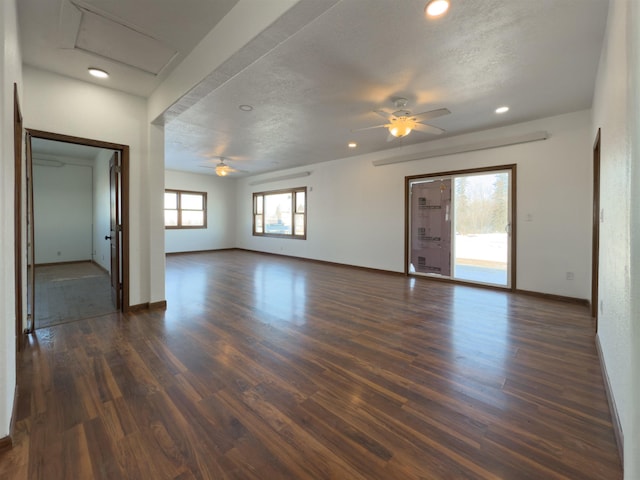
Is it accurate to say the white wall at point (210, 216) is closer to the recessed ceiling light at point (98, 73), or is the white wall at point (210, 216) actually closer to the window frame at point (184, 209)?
the window frame at point (184, 209)

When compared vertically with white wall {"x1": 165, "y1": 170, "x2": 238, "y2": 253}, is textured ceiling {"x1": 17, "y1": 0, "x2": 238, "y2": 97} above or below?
above

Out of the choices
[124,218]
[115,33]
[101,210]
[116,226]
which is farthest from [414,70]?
[101,210]

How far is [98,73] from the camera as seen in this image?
3.11 m

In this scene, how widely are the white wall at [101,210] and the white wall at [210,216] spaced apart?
72.0 inches

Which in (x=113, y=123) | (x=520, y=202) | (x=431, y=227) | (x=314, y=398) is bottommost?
(x=314, y=398)

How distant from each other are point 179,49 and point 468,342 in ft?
12.9

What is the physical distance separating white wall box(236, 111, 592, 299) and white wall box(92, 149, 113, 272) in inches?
188

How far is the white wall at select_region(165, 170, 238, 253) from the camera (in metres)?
9.09

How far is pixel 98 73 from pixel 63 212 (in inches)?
236

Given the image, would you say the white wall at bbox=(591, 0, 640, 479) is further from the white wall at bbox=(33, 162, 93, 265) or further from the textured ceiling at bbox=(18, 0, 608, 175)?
the white wall at bbox=(33, 162, 93, 265)

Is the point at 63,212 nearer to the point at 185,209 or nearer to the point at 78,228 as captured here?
the point at 78,228

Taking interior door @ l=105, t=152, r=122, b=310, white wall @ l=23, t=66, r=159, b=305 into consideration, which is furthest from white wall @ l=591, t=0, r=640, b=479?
interior door @ l=105, t=152, r=122, b=310

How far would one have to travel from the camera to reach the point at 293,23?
182 cm

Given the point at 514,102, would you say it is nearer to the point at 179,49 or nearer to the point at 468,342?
the point at 468,342
